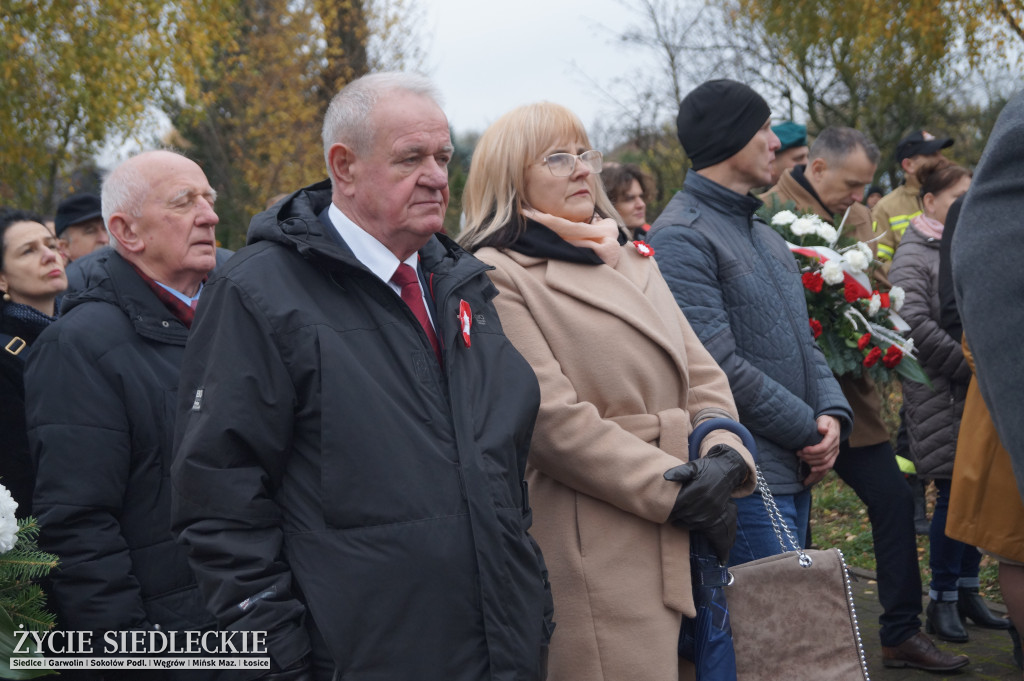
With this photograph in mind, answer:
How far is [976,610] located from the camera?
17.2 feet

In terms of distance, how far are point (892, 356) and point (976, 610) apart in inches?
69.9

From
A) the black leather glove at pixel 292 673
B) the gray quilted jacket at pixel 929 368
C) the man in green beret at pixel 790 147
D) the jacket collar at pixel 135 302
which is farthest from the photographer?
the man in green beret at pixel 790 147

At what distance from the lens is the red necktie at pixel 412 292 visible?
2.47m

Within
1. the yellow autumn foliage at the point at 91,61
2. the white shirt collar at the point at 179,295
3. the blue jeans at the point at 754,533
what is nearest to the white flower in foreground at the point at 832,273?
the blue jeans at the point at 754,533

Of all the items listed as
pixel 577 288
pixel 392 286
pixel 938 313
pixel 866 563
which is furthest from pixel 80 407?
pixel 866 563

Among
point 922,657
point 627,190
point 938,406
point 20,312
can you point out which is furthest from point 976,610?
point 20,312

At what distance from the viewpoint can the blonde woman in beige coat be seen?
8.93ft

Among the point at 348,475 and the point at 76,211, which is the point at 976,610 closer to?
the point at 348,475

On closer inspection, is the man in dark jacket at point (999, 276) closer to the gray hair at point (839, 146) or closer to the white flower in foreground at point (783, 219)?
the white flower in foreground at point (783, 219)

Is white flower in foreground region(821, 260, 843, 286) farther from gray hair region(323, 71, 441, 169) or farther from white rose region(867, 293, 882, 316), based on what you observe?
gray hair region(323, 71, 441, 169)

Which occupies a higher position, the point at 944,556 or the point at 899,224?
the point at 899,224

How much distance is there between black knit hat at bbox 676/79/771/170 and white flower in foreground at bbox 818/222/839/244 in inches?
32.9

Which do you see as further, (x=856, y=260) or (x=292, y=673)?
(x=856, y=260)

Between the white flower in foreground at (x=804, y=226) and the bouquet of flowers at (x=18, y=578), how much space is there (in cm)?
338
